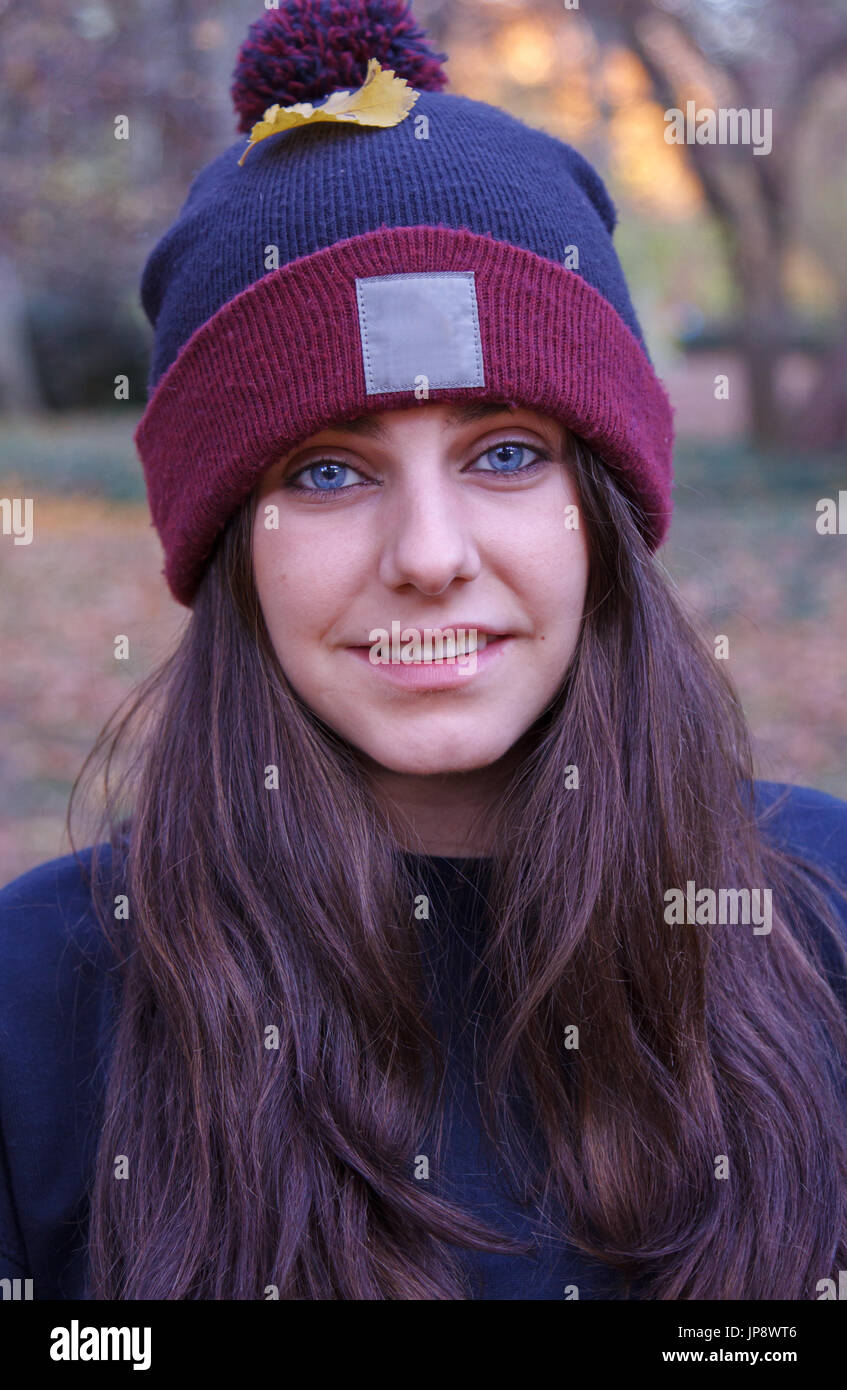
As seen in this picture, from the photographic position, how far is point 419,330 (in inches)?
64.2

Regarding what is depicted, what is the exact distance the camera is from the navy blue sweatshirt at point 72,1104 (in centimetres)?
169

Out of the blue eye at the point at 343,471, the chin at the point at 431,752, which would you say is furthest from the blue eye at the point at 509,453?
the chin at the point at 431,752

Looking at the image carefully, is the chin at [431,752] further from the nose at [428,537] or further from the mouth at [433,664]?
the nose at [428,537]

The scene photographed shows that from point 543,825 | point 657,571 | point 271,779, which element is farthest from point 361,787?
point 657,571

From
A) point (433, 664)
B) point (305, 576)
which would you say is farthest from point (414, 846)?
point (305, 576)

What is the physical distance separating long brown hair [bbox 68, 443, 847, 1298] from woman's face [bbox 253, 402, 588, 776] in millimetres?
97

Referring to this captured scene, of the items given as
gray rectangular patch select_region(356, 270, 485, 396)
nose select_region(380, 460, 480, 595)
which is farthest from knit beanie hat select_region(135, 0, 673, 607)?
nose select_region(380, 460, 480, 595)

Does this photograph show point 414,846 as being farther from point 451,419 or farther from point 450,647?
point 451,419

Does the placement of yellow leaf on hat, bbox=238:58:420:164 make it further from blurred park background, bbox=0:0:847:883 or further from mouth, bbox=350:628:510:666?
blurred park background, bbox=0:0:847:883

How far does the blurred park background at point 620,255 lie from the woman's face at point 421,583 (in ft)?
2.38

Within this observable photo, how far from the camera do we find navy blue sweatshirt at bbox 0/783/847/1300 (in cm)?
169

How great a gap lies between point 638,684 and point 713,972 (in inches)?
17.9

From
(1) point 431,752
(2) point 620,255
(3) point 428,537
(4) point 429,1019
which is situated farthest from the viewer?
(2) point 620,255

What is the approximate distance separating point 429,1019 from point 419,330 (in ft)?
3.24
